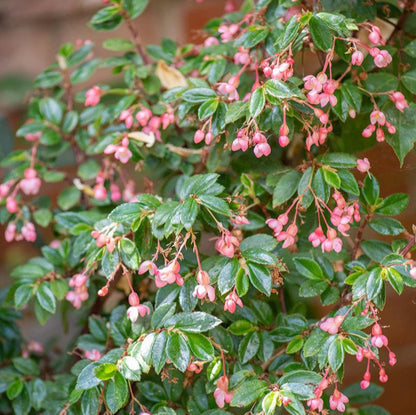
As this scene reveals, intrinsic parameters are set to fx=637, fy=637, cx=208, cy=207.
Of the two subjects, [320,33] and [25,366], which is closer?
[320,33]

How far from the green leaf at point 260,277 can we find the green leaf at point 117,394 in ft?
0.54

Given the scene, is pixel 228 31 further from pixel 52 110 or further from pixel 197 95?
pixel 52 110

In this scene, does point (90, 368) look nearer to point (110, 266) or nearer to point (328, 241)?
point (110, 266)

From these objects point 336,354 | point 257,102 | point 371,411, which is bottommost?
point 371,411

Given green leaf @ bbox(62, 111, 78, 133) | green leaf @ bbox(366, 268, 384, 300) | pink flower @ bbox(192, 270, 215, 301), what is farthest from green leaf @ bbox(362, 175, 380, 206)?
green leaf @ bbox(62, 111, 78, 133)

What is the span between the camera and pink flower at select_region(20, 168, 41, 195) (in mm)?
911

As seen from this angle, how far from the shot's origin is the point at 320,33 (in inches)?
24.3

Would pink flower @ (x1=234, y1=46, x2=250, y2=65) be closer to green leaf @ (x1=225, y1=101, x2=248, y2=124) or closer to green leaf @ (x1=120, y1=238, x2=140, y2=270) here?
green leaf @ (x1=225, y1=101, x2=248, y2=124)

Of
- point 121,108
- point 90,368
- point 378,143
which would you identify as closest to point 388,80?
point 378,143

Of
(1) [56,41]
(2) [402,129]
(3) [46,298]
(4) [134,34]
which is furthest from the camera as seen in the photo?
(1) [56,41]

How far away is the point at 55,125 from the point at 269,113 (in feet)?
1.39

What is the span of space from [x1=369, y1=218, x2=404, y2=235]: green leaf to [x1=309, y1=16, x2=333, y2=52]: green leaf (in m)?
0.22

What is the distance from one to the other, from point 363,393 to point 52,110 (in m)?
0.61

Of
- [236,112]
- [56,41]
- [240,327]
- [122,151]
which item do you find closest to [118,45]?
[122,151]
